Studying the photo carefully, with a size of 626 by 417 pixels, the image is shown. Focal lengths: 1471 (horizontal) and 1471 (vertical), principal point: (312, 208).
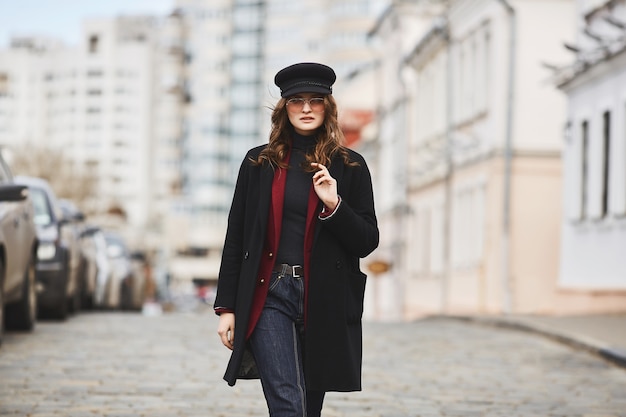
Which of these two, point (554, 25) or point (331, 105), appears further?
point (554, 25)

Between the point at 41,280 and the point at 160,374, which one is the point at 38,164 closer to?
the point at 41,280

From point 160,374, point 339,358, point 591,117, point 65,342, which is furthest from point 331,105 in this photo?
point 591,117

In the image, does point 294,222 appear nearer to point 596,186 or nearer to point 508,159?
point 596,186

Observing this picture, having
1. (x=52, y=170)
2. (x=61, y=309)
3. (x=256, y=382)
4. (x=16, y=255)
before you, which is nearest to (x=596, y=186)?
(x=61, y=309)

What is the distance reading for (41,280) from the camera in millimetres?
18422

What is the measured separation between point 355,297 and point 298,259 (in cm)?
32

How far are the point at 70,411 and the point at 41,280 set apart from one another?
9031mm

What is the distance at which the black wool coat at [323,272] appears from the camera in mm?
5770

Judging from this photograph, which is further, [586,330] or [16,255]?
[586,330]

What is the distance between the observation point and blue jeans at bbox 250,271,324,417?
573 centimetres

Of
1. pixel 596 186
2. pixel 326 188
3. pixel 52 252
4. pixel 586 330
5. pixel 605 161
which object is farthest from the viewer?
pixel 596 186

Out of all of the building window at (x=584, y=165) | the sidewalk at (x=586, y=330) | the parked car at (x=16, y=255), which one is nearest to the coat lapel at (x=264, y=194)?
the parked car at (x=16, y=255)

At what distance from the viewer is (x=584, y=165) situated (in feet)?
87.4

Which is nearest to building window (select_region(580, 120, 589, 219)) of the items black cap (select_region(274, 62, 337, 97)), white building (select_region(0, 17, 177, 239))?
black cap (select_region(274, 62, 337, 97))
